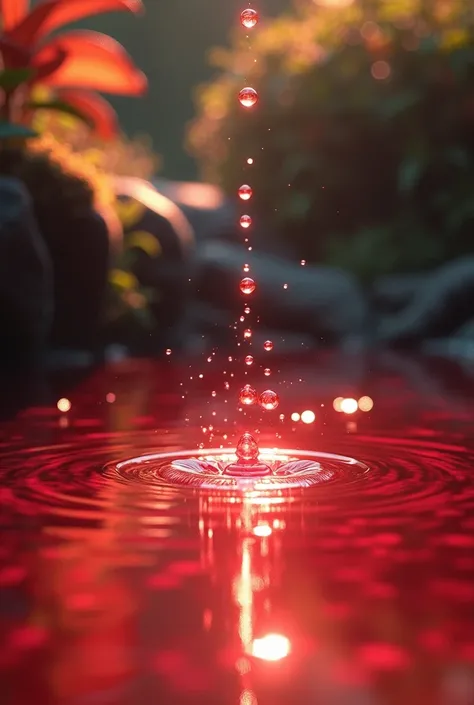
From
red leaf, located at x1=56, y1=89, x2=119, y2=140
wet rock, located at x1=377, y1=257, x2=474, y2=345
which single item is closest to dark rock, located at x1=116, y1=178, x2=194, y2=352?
red leaf, located at x1=56, y1=89, x2=119, y2=140

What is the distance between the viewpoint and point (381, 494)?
478cm

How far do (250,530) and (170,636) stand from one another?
1254 millimetres

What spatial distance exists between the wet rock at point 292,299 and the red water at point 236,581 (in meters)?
10.7

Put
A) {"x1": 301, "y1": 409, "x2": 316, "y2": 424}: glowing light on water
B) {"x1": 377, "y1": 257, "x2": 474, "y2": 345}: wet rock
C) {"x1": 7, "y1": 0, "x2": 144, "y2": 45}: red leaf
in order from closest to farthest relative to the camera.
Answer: {"x1": 301, "y1": 409, "x2": 316, "y2": 424}: glowing light on water, {"x1": 7, "y1": 0, "x2": 144, "y2": 45}: red leaf, {"x1": 377, "y1": 257, "x2": 474, "y2": 345}: wet rock

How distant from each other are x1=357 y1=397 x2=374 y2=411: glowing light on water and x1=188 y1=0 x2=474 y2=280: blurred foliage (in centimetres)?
1077

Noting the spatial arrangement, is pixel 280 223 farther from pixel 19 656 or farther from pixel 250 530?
pixel 19 656

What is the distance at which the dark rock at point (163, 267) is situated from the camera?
15547 mm

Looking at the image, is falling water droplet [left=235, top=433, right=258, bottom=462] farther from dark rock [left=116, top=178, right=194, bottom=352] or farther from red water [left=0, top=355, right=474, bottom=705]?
dark rock [left=116, top=178, right=194, bottom=352]

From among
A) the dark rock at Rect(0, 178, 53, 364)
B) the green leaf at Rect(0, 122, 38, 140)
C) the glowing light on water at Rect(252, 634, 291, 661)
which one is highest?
the green leaf at Rect(0, 122, 38, 140)

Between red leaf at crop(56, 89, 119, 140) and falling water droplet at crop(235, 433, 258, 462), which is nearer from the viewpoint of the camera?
falling water droplet at crop(235, 433, 258, 462)

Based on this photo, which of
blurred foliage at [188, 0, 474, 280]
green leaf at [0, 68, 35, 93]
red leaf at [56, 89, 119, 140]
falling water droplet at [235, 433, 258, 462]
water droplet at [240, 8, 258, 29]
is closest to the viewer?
falling water droplet at [235, 433, 258, 462]

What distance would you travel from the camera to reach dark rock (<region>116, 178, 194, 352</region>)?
15.5m

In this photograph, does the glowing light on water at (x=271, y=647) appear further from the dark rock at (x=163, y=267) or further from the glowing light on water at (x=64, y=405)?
the dark rock at (x=163, y=267)

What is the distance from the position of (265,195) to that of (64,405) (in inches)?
520
